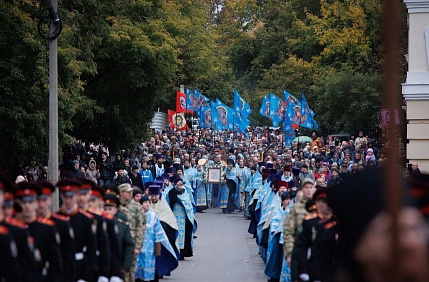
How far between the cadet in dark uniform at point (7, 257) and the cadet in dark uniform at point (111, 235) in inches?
121

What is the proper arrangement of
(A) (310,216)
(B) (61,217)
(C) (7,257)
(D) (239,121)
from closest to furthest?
(C) (7,257) < (B) (61,217) < (A) (310,216) < (D) (239,121)

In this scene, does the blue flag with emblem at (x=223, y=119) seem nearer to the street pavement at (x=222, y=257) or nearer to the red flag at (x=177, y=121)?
the red flag at (x=177, y=121)

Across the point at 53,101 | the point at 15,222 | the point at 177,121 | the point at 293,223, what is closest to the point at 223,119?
the point at 177,121

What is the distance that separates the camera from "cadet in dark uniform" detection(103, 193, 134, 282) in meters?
13.6

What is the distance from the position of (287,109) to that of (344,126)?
5185mm

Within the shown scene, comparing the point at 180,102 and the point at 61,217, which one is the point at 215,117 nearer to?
the point at 180,102

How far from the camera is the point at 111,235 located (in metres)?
12.4

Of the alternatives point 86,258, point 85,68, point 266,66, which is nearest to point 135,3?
point 85,68

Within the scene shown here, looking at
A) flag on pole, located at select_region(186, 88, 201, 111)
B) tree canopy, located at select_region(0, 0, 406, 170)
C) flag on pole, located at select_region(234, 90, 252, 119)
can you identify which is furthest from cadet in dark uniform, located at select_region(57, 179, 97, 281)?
flag on pole, located at select_region(186, 88, 201, 111)

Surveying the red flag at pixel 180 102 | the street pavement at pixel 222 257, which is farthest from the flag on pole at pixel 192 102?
the street pavement at pixel 222 257

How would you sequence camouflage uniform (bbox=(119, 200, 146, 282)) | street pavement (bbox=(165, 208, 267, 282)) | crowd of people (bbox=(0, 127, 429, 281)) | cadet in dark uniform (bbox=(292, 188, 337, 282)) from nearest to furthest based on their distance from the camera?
crowd of people (bbox=(0, 127, 429, 281)) < cadet in dark uniform (bbox=(292, 188, 337, 282)) < camouflage uniform (bbox=(119, 200, 146, 282)) < street pavement (bbox=(165, 208, 267, 282))

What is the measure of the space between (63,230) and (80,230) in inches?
27.7

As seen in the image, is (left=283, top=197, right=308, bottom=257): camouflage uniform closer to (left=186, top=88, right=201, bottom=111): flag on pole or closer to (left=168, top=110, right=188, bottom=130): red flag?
(left=186, top=88, right=201, bottom=111): flag on pole

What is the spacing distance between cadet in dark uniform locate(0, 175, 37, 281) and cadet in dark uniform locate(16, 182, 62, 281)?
423 mm
